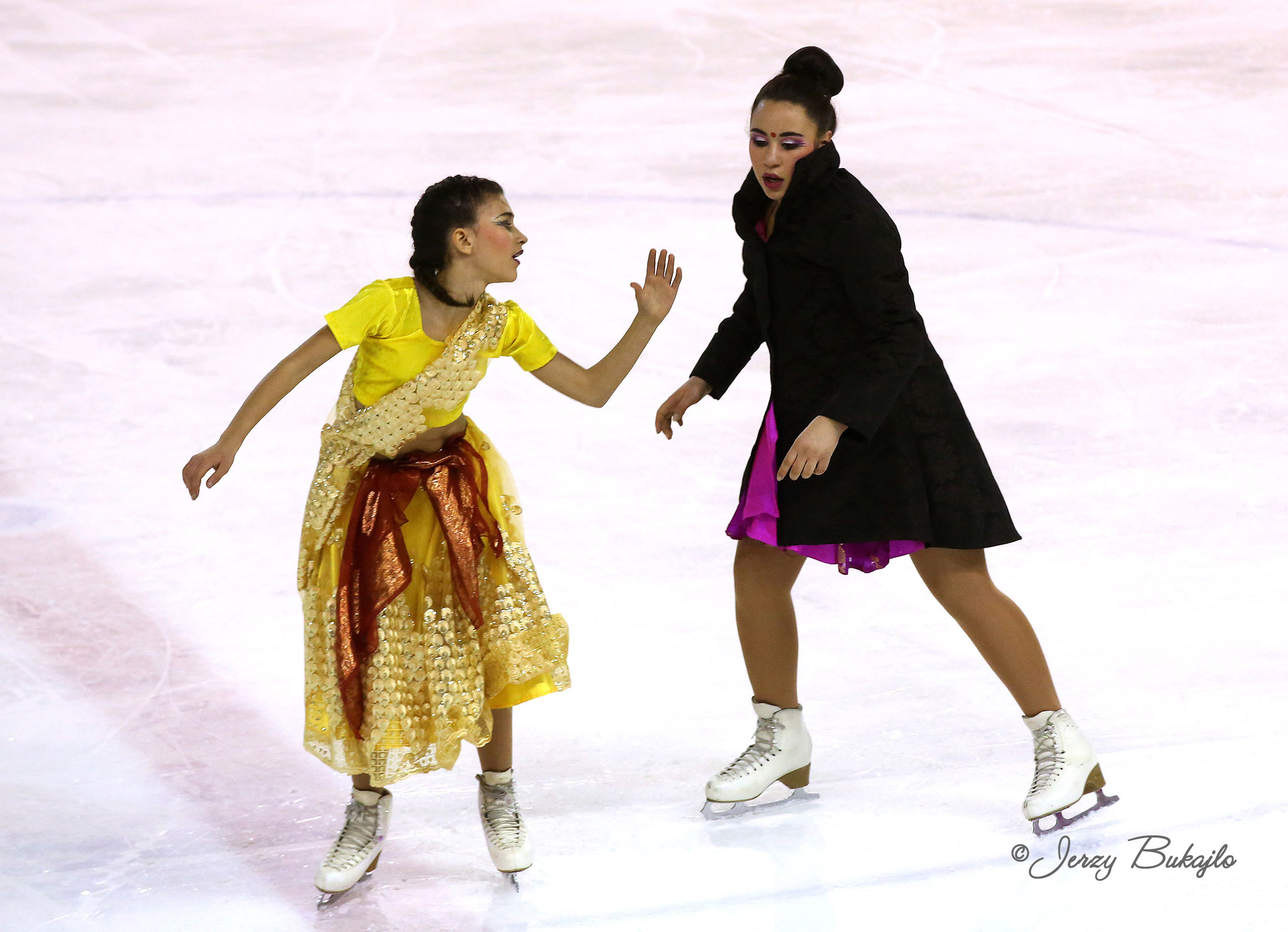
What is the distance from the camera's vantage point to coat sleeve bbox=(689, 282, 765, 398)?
2822mm

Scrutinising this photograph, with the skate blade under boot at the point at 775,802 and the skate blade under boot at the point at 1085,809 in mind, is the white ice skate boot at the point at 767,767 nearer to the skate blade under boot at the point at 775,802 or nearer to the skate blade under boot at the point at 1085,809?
the skate blade under boot at the point at 775,802

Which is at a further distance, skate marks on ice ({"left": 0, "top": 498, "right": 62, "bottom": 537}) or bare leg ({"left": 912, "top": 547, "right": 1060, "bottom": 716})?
skate marks on ice ({"left": 0, "top": 498, "right": 62, "bottom": 537})

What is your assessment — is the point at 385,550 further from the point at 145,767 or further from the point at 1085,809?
the point at 1085,809

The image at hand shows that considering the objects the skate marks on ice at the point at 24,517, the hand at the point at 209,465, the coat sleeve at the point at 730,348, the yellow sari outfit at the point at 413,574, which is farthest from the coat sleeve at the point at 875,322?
the skate marks on ice at the point at 24,517

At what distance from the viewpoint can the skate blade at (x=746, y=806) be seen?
2750 mm

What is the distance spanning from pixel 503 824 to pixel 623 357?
0.81 m

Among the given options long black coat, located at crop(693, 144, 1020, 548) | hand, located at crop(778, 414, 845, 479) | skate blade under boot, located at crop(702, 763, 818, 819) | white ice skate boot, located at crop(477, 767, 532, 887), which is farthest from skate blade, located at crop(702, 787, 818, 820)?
hand, located at crop(778, 414, 845, 479)

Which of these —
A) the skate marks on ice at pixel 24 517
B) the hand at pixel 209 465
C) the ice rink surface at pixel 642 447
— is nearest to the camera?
the hand at pixel 209 465

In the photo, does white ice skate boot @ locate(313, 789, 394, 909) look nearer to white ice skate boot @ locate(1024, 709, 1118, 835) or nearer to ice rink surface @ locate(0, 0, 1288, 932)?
ice rink surface @ locate(0, 0, 1288, 932)

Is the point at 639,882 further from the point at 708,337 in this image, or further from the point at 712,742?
the point at 708,337

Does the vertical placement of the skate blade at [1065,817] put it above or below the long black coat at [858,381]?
below

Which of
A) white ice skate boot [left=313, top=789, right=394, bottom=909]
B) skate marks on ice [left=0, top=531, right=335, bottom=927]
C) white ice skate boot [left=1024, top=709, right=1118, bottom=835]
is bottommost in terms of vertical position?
skate marks on ice [left=0, top=531, right=335, bottom=927]

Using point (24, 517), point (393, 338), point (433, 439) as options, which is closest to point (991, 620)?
point (433, 439)

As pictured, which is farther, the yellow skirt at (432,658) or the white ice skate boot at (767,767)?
the white ice skate boot at (767,767)
